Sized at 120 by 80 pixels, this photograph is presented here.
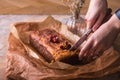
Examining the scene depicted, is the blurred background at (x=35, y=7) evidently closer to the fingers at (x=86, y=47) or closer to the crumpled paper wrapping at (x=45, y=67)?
the crumpled paper wrapping at (x=45, y=67)

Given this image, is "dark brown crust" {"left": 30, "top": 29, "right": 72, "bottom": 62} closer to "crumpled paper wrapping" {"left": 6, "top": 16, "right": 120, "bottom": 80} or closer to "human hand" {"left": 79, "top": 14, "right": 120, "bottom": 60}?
"crumpled paper wrapping" {"left": 6, "top": 16, "right": 120, "bottom": 80}

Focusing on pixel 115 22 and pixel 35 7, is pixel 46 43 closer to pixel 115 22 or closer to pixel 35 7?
pixel 115 22

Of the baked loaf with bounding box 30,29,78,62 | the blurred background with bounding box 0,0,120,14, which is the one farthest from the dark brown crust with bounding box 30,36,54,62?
the blurred background with bounding box 0,0,120,14

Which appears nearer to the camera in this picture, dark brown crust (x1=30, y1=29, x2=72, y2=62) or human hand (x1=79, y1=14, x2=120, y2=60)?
human hand (x1=79, y1=14, x2=120, y2=60)

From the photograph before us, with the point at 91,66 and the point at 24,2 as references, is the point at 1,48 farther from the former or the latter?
the point at 24,2

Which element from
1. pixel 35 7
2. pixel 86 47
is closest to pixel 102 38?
pixel 86 47

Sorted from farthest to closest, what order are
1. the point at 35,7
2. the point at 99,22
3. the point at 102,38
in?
the point at 35,7 < the point at 99,22 < the point at 102,38
